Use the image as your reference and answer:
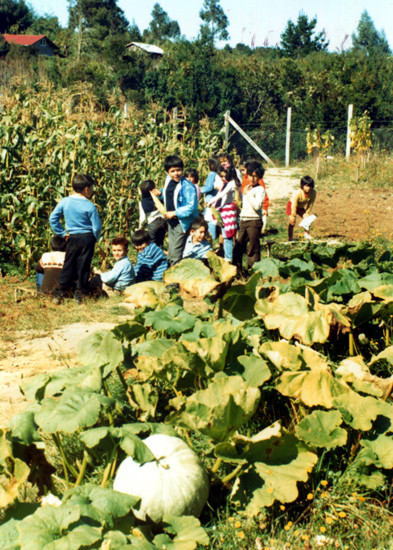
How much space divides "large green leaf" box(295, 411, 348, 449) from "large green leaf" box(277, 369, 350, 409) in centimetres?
7

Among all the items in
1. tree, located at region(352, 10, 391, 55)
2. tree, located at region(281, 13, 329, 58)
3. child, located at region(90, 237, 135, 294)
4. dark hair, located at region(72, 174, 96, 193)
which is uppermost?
tree, located at region(352, 10, 391, 55)

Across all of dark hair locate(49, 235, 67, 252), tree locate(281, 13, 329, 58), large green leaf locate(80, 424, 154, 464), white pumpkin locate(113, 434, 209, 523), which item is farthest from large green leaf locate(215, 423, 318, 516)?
tree locate(281, 13, 329, 58)

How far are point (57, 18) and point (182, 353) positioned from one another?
2931 inches

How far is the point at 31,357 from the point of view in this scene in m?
4.91

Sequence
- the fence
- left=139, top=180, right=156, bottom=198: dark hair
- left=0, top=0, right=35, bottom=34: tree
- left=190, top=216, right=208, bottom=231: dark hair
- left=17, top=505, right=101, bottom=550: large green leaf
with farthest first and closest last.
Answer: left=0, top=0, right=35, bottom=34: tree < the fence < left=139, top=180, right=156, bottom=198: dark hair < left=190, top=216, right=208, bottom=231: dark hair < left=17, top=505, right=101, bottom=550: large green leaf

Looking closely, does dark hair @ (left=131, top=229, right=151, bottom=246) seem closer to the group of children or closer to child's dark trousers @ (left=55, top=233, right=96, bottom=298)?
the group of children

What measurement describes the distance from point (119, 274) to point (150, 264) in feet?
1.59

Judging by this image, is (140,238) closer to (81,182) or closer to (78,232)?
(78,232)

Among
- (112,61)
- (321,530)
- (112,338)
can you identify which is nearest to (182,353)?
(112,338)

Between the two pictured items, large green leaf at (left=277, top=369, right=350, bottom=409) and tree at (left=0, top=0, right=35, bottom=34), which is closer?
large green leaf at (left=277, top=369, right=350, bottom=409)

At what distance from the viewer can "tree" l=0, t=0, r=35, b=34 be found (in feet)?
184

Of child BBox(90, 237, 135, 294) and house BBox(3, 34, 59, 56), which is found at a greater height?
house BBox(3, 34, 59, 56)

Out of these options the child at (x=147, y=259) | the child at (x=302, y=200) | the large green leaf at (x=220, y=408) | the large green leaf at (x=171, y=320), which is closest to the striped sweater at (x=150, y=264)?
the child at (x=147, y=259)

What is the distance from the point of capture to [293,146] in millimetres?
21547
